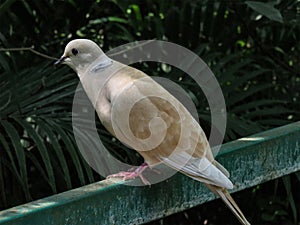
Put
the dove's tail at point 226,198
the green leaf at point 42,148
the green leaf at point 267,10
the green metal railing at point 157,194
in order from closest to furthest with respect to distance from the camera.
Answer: the green metal railing at point 157,194, the dove's tail at point 226,198, the green leaf at point 42,148, the green leaf at point 267,10

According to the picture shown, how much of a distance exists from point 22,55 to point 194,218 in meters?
1.28

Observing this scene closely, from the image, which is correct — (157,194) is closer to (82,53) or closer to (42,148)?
(82,53)

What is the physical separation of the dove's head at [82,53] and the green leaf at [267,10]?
106 cm

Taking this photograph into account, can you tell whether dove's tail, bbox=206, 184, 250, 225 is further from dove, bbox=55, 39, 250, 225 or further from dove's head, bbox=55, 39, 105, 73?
dove's head, bbox=55, 39, 105, 73

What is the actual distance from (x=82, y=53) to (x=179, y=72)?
1.30 meters

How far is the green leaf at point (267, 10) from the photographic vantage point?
340 centimetres

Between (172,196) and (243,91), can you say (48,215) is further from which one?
(243,91)

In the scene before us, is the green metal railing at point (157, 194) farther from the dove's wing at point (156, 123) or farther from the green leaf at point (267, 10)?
the green leaf at point (267, 10)

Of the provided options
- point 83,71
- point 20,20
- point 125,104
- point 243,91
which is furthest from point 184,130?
point 20,20

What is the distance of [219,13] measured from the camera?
4.19m

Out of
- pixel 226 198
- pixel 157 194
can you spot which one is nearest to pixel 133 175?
pixel 157 194

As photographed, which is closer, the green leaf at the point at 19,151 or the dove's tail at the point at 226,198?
the dove's tail at the point at 226,198

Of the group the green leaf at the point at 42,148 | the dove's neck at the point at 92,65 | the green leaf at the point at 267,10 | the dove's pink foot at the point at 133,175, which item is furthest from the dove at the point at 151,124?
the green leaf at the point at 267,10

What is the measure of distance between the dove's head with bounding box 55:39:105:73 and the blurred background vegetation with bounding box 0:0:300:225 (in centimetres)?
65
